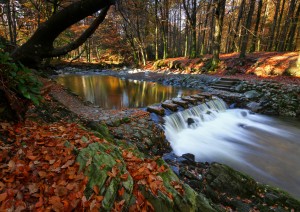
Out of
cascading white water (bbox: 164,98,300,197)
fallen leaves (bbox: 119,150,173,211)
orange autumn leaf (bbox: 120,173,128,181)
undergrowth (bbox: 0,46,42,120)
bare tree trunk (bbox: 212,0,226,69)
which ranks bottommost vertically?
cascading white water (bbox: 164,98,300,197)

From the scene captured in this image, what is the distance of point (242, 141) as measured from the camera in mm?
7699

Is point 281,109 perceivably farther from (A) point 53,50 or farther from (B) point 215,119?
(A) point 53,50

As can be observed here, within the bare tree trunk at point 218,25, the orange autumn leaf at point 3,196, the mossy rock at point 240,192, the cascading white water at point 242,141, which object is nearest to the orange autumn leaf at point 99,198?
the orange autumn leaf at point 3,196

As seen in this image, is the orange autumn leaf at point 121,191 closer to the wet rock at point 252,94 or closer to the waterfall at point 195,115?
the waterfall at point 195,115

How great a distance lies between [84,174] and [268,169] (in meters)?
5.91

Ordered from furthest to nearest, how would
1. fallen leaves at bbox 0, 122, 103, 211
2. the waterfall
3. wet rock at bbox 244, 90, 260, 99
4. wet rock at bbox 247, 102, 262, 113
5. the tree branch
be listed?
wet rock at bbox 244, 90, 260, 99
wet rock at bbox 247, 102, 262, 113
the waterfall
the tree branch
fallen leaves at bbox 0, 122, 103, 211

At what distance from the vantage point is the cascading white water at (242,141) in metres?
5.80

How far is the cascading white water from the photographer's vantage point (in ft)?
19.0

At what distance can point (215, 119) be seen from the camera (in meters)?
9.68

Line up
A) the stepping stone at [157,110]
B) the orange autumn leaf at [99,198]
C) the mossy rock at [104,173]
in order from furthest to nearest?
the stepping stone at [157,110]
the mossy rock at [104,173]
the orange autumn leaf at [99,198]

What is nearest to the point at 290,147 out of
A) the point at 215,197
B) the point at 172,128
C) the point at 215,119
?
the point at 215,119

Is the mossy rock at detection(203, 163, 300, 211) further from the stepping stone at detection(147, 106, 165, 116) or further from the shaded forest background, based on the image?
the shaded forest background

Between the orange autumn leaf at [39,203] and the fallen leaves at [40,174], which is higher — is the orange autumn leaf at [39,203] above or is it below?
below

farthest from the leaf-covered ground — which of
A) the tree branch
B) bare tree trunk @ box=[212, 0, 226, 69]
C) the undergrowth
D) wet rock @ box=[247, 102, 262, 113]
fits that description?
bare tree trunk @ box=[212, 0, 226, 69]
